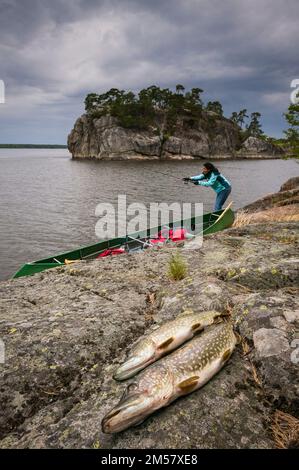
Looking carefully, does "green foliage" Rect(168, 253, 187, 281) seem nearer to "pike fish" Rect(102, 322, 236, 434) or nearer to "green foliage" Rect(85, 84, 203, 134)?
"pike fish" Rect(102, 322, 236, 434)

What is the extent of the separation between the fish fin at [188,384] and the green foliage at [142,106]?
4427 inches

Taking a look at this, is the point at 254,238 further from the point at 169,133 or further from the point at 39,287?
the point at 169,133

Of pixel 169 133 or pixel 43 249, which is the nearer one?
pixel 43 249

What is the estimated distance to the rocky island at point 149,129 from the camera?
349ft

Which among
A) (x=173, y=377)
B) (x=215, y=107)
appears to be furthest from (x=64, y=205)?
(x=215, y=107)

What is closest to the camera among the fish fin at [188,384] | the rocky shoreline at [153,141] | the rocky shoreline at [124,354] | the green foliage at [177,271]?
the rocky shoreline at [124,354]

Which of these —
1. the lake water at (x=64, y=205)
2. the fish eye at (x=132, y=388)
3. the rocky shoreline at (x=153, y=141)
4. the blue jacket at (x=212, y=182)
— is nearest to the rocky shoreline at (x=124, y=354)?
the fish eye at (x=132, y=388)

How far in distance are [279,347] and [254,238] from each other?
4.61m

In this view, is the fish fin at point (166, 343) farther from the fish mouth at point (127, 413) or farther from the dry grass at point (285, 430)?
the dry grass at point (285, 430)

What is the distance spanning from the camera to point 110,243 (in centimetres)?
1344

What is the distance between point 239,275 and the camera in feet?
15.8

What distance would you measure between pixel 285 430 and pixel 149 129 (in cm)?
11771

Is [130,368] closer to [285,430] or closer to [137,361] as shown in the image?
[137,361]
